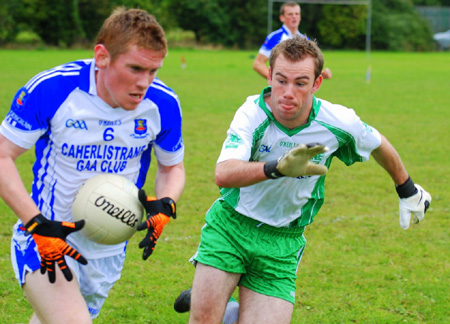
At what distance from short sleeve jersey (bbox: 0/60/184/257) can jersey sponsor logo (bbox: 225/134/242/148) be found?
33cm

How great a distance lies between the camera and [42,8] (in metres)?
48.2

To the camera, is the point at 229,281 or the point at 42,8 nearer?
the point at 229,281

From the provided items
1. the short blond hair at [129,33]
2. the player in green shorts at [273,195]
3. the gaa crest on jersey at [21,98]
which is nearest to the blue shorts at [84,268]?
the player in green shorts at [273,195]

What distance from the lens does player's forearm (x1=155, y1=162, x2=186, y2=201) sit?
3859mm

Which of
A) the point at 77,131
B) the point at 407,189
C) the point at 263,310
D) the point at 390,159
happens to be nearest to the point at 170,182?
the point at 77,131

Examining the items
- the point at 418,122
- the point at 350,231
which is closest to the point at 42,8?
the point at 418,122

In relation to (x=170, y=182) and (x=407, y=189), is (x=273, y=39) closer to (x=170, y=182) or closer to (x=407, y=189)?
(x=407, y=189)

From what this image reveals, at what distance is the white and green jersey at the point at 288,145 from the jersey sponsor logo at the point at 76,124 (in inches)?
35.4

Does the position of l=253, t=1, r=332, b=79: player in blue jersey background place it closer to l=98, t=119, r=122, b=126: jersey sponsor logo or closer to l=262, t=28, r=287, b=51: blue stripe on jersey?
l=262, t=28, r=287, b=51: blue stripe on jersey

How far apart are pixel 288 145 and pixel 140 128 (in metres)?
1.01

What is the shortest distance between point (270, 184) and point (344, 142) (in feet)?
1.91

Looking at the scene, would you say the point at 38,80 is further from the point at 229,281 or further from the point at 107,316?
the point at 107,316

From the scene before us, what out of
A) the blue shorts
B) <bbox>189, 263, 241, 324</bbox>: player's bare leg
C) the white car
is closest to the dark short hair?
<bbox>189, 263, 241, 324</bbox>: player's bare leg

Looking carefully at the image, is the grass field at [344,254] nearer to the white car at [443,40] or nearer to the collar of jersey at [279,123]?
the collar of jersey at [279,123]
